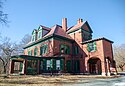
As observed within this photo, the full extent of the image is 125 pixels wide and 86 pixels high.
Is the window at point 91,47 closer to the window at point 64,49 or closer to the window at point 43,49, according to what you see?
the window at point 64,49

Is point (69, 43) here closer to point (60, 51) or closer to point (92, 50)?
point (60, 51)

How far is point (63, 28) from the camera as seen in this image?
3053 cm

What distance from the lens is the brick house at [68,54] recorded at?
22547 millimetres

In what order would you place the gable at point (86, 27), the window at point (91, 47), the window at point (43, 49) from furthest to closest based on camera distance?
the gable at point (86, 27) → the window at point (43, 49) → the window at point (91, 47)

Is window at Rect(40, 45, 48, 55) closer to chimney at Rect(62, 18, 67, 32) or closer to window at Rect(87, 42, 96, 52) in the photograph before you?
chimney at Rect(62, 18, 67, 32)

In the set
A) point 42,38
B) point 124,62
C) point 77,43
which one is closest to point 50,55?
point 42,38

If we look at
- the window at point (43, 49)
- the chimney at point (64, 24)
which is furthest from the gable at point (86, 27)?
the window at point (43, 49)

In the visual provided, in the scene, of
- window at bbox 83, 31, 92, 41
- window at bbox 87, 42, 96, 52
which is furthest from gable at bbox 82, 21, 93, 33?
window at bbox 87, 42, 96, 52

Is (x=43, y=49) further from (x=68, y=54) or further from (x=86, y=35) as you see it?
(x=86, y=35)

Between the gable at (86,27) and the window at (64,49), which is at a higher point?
the gable at (86,27)

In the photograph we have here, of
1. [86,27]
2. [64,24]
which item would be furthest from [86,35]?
[64,24]

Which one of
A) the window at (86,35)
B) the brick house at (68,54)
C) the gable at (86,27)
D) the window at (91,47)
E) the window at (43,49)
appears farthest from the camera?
the gable at (86,27)

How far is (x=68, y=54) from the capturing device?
2606cm

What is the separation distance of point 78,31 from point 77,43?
8.87 ft
